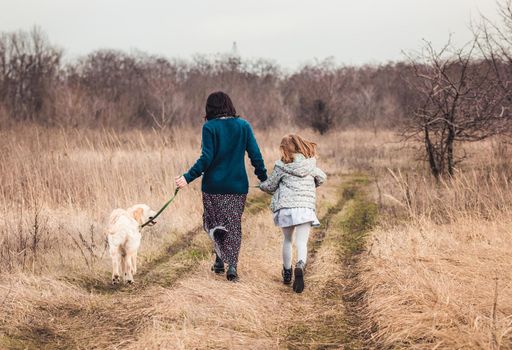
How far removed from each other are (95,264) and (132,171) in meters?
3.26

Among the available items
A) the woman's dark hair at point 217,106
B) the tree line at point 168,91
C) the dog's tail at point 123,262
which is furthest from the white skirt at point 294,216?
the tree line at point 168,91

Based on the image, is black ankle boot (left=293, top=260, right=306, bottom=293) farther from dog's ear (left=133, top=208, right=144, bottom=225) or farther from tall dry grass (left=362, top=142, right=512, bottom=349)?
dog's ear (left=133, top=208, right=144, bottom=225)

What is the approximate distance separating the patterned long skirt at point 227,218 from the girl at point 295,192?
380mm

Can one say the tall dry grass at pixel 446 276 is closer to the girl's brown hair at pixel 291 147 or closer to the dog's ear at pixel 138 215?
the girl's brown hair at pixel 291 147

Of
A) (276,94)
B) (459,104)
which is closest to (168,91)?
(276,94)

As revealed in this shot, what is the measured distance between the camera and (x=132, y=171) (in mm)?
9000

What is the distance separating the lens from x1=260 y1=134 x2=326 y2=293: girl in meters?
5.26

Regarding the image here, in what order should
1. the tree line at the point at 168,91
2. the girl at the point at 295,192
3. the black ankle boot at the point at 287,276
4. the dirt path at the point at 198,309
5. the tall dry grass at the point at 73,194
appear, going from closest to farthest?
the dirt path at the point at 198,309 < the girl at the point at 295,192 < the black ankle boot at the point at 287,276 < the tall dry grass at the point at 73,194 < the tree line at the point at 168,91

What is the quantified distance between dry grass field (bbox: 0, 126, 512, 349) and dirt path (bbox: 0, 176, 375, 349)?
15 millimetres

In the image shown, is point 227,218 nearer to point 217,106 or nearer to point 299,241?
point 299,241

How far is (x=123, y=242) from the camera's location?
533 cm

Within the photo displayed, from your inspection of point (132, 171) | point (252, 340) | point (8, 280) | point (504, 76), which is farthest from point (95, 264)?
point (504, 76)

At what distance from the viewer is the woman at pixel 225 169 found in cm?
532

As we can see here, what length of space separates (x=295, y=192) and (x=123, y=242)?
1713 millimetres
